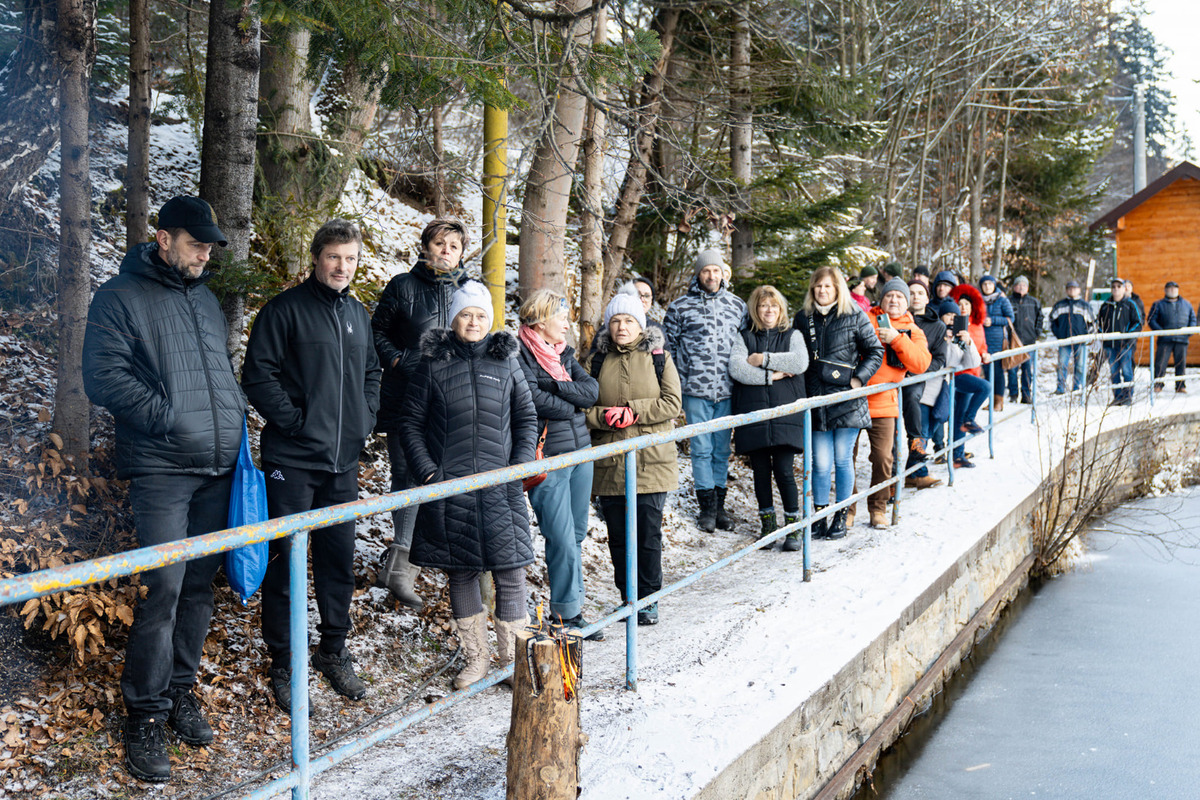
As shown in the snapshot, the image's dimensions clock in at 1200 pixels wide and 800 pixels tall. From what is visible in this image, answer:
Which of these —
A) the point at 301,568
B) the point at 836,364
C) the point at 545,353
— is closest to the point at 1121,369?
the point at 836,364

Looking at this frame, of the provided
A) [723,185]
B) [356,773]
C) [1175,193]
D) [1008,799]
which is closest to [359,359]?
[356,773]

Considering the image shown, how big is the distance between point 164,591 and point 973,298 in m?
7.08

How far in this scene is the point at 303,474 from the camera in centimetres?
357

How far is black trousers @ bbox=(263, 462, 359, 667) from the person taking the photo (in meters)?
3.55

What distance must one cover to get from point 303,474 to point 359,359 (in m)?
0.49

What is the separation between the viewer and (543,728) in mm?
2723

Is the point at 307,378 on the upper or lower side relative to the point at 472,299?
lower

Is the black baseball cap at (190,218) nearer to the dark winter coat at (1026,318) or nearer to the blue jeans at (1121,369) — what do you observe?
the blue jeans at (1121,369)

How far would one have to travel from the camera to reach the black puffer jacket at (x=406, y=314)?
170 inches

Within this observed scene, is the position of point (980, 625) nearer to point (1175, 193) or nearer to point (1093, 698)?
point (1093, 698)

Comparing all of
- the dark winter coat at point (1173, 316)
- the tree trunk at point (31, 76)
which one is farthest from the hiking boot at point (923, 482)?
the dark winter coat at point (1173, 316)

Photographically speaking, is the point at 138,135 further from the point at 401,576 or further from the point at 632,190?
the point at 632,190

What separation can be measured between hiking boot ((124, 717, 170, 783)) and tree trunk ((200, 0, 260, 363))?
1.78 metres

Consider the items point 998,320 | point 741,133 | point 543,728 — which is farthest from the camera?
point 998,320
